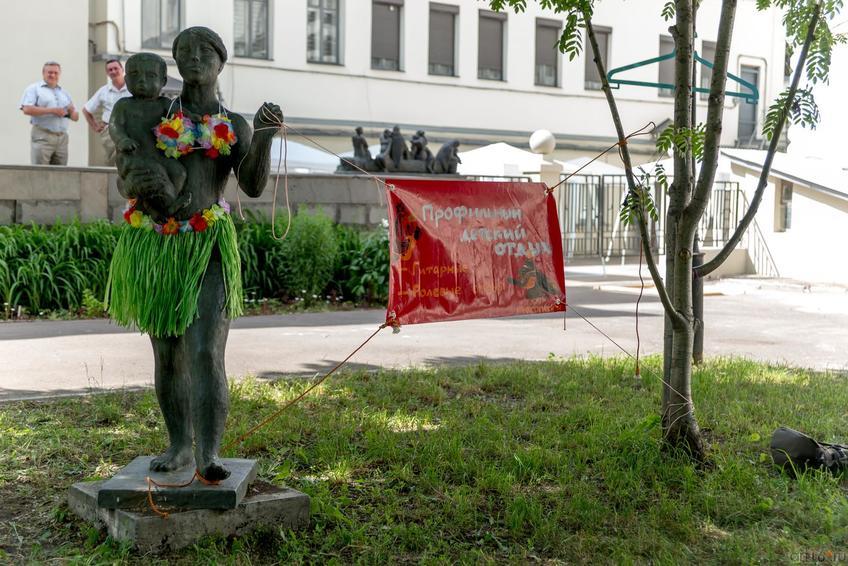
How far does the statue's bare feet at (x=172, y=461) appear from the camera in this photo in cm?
473

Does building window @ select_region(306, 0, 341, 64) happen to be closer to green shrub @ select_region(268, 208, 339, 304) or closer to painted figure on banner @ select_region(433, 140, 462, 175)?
painted figure on banner @ select_region(433, 140, 462, 175)

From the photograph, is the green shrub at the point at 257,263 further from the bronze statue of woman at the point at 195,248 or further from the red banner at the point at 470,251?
the bronze statue of woman at the point at 195,248

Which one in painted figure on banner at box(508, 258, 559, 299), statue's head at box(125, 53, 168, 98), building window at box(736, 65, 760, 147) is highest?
building window at box(736, 65, 760, 147)

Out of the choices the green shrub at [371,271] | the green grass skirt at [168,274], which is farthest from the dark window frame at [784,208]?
the green grass skirt at [168,274]

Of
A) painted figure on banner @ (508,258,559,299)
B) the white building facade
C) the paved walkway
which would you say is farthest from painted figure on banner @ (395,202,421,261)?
the white building facade

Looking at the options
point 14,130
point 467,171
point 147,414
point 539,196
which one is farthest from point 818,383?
point 14,130

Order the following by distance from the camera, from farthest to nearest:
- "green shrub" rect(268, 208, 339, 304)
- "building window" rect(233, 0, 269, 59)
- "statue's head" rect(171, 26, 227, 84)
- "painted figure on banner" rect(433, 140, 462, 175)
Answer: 1. "building window" rect(233, 0, 269, 59)
2. "painted figure on banner" rect(433, 140, 462, 175)
3. "green shrub" rect(268, 208, 339, 304)
4. "statue's head" rect(171, 26, 227, 84)

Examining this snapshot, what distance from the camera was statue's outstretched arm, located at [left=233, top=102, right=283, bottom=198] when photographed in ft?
14.9

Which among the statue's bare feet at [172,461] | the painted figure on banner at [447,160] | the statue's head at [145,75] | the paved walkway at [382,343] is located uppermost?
the painted figure on banner at [447,160]

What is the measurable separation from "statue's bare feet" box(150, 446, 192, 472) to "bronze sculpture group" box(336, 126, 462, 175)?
12339mm

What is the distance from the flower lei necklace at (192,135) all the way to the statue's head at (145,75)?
11cm

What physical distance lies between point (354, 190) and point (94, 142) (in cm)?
1078

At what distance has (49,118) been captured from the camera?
1411 cm

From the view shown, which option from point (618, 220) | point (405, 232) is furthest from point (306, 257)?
point (618, 220)
